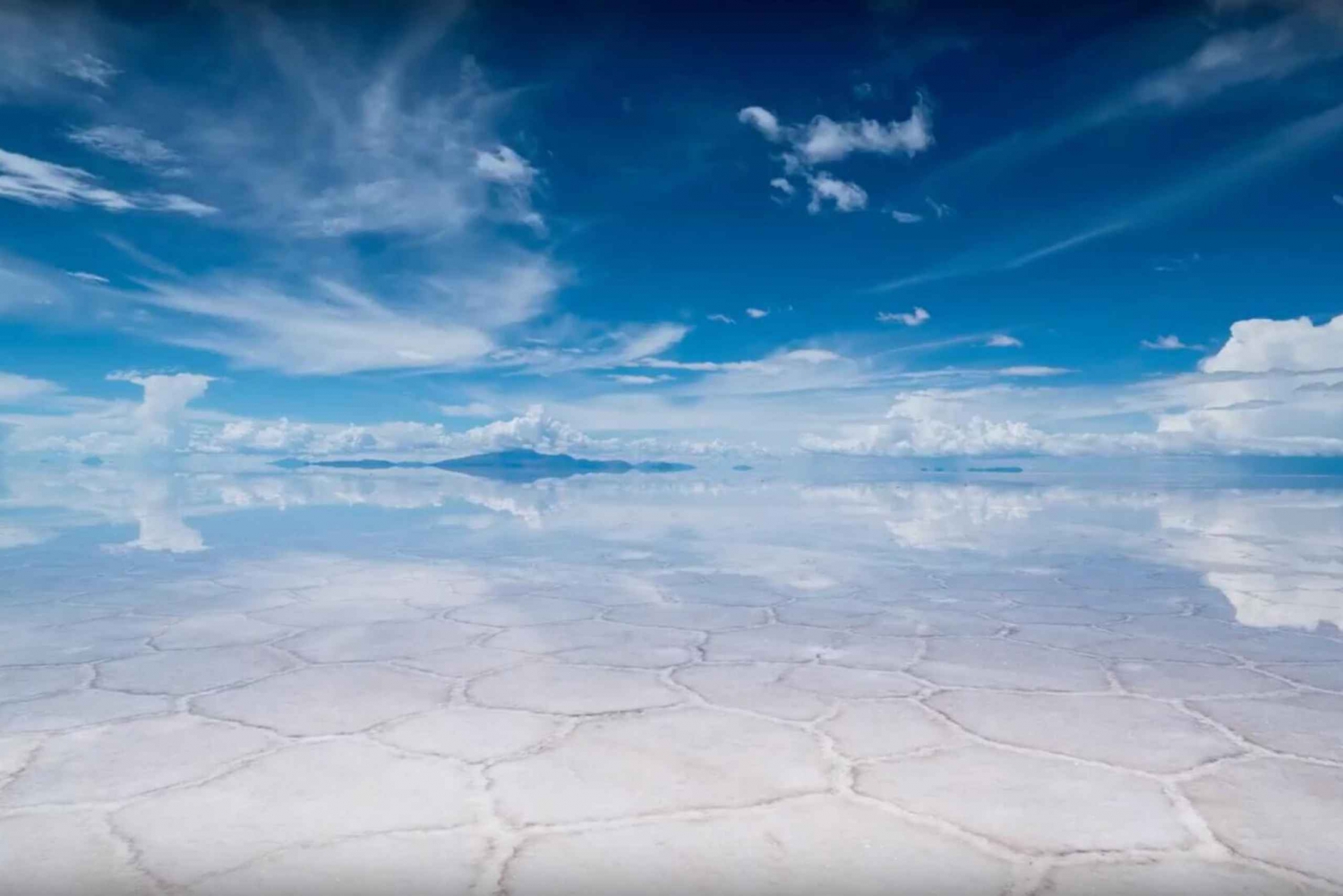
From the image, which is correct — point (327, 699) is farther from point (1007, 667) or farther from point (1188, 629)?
point (1188, 629)

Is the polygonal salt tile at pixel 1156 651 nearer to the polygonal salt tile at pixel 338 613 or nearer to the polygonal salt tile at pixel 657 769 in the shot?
the polygonal salt tile at pixel 657 769

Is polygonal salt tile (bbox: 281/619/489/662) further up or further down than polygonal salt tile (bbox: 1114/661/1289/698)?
further down

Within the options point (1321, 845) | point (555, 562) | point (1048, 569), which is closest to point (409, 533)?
point (555, 562)

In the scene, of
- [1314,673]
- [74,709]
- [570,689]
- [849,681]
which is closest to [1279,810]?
[849,681]

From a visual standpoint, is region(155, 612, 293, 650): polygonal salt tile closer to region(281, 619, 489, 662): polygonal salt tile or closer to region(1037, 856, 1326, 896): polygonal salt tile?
region(281, 619, 489, 662): polygonal salt tile

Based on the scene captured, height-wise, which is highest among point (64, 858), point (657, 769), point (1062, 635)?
point (1062, 635)

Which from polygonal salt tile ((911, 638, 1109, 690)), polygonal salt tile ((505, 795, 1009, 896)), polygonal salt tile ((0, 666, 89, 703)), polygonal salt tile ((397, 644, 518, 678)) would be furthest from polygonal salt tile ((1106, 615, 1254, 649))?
polygonal salt tile ((0, 666, 89, 703))
